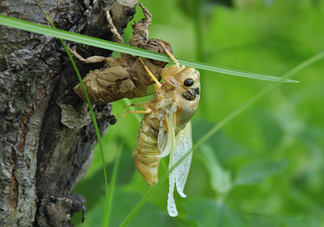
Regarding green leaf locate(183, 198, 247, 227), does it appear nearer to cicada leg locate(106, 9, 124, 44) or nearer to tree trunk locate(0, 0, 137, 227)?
tree trunk locate(0, 0, 137, 227)

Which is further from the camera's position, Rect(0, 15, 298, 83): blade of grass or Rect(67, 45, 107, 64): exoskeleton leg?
Rect(67, 45, 107, 64): exoskeleton leg

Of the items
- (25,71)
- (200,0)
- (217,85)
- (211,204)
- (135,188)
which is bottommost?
(25,71)

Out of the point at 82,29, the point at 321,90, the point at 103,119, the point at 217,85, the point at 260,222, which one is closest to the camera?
the point at 82,29

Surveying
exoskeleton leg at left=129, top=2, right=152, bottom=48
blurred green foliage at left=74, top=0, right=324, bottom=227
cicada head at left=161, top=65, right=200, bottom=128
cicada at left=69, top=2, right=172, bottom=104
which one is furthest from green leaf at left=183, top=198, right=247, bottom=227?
exoskeleton leg at left=129, top=2, right=152, bottom=48

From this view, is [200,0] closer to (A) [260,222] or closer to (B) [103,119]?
(A) [260,222]

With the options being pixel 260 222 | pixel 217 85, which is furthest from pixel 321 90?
pixel 260 222

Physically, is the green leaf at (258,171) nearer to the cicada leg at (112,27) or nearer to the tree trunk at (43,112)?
the tree trunk at (43,112)

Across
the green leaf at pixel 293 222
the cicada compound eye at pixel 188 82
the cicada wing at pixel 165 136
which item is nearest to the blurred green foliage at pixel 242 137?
the green leaf at pixel 293 222
